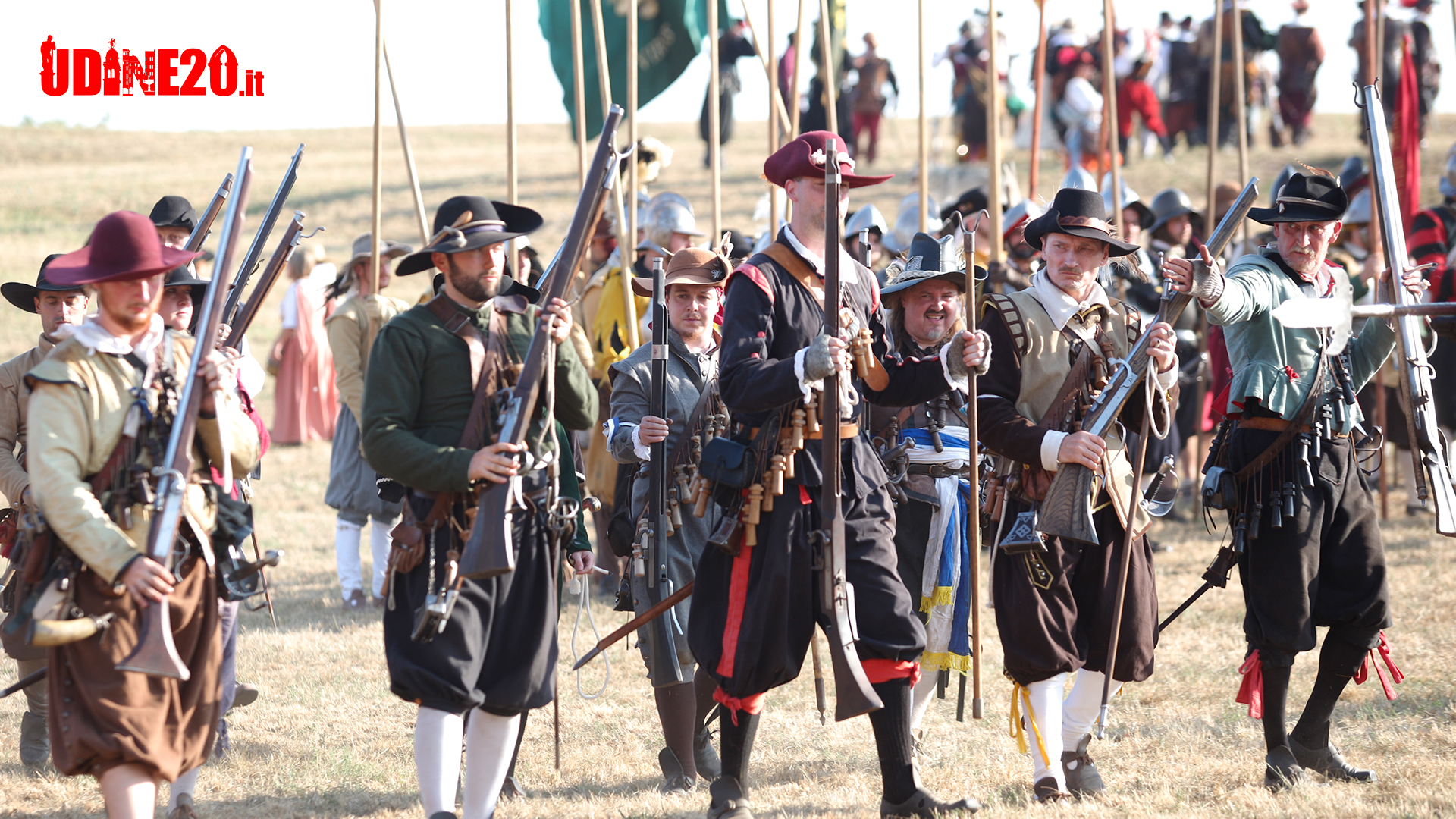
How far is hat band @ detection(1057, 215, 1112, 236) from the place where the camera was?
4.97 meters

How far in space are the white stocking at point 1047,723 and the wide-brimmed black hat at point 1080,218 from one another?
1.52m

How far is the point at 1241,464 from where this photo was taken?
5.23 meters

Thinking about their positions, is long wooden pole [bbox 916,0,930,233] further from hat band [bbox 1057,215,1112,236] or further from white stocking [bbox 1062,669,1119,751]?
white stocking [bbox 1062,669,1119,751]

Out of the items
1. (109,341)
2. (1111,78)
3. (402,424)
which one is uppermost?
(1111,78)

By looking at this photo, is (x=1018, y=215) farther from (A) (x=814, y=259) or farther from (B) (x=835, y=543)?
(B) (x=835, y=543)

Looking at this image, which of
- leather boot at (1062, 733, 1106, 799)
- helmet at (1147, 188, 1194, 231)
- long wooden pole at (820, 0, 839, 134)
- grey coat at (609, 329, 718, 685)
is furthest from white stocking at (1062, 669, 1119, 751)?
helmet at (1147, 188, 1194, 231)

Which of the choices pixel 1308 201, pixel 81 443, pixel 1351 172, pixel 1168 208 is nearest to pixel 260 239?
pixel 81 443

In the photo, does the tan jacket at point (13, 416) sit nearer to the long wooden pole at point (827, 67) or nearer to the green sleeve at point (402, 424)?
the green sleeve at point (402, 424)

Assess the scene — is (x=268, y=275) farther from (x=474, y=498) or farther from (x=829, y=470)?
(x=829, y=470)

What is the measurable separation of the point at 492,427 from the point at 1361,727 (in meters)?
3.92

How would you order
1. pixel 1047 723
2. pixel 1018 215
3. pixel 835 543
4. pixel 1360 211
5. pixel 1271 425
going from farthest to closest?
pixel 1360 211
pixel 1018 215
pixel 1271 425
pixel 1047 723
pixel 835 543

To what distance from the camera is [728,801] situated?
466 centimetres

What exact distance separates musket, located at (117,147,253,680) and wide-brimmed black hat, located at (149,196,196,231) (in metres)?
2.03

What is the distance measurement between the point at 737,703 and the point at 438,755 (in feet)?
3.17
